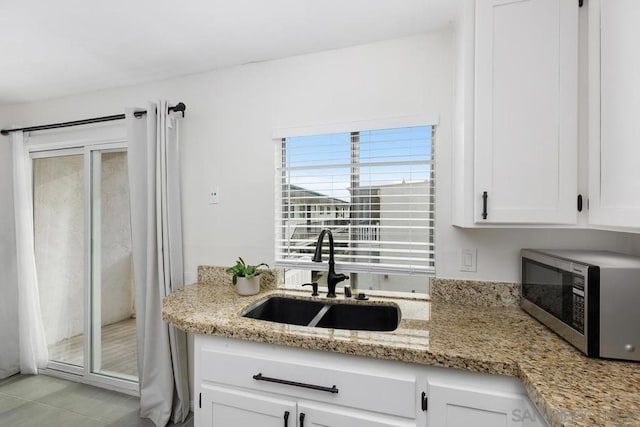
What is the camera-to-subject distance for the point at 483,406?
1106mm

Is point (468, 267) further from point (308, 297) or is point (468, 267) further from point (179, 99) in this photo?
point (179, 99)

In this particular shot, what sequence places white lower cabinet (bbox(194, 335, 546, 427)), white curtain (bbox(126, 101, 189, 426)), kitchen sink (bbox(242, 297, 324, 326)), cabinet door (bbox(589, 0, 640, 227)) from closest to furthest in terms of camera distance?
cabinet door (bbox(589, 0, 640, 227)) → white lower cabinet (bbox(194, 335, 546, 427)) → kitchen sink (bbox(242, 297, 324, 326)) → white curtain (bbox(126, 101, 189, 426))

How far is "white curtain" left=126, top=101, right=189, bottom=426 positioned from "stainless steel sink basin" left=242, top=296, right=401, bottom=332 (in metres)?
0.78

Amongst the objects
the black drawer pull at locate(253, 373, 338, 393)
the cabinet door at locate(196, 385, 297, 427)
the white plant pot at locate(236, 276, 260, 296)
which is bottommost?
the cabinet door at locate(196, 385, 297, 427)

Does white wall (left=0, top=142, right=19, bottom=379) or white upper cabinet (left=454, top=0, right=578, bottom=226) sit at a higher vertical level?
white upper cabinet (left=454, top=0, right=578, bottom=226)

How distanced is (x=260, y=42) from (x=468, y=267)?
1.76 meters

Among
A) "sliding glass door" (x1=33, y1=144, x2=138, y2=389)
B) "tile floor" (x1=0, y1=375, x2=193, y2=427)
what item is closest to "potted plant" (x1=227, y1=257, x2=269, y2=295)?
"tile floor" (x1=0, y1=375, x2=193, y2=427)

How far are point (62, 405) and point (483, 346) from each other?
2.96 metres

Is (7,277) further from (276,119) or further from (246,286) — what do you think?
(276,119)

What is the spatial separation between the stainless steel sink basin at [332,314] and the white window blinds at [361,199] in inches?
10.1

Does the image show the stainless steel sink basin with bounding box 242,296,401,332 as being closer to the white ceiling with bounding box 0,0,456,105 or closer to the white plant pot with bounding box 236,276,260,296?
the white plant pot with bounding box 236,276,260,296

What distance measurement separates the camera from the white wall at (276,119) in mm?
1767

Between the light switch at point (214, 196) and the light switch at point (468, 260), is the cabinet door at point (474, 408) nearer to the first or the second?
the light switch at point (468, 260)

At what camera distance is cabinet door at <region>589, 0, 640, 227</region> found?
3.30ft
